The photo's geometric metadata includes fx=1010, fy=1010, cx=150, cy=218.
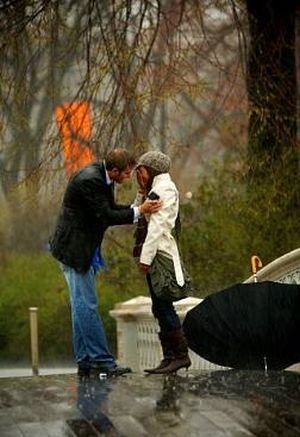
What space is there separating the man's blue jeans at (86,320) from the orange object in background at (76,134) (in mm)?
6498

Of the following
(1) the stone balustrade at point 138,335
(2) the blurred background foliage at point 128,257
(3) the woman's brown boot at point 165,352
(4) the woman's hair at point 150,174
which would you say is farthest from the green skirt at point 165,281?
(2) the blurred background foliage at point 128,257

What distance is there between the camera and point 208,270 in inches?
642

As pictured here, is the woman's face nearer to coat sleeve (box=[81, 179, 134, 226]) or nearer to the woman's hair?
the woman's hair

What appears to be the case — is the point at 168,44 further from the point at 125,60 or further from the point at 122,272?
the point at 122,272

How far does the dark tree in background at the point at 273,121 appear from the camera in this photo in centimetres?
1473

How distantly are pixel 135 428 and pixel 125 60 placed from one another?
8.87 meters

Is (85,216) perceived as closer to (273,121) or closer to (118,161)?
(118,161)

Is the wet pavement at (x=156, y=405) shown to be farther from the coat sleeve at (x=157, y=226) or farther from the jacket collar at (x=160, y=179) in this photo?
the jacket collar at (x=160, y=179)

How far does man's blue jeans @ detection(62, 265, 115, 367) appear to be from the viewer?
26.6 feet

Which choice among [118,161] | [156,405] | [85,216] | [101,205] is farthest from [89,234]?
[156,405]

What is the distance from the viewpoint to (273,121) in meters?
14.7

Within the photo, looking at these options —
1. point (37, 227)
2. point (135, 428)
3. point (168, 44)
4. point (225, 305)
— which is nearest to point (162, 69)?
point (168, 44)

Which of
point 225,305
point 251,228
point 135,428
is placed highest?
point 251,228

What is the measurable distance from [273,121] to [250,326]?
289 inches
